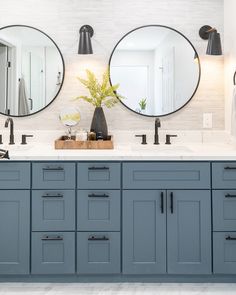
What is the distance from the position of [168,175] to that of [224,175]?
0.36 m

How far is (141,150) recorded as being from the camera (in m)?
3.23

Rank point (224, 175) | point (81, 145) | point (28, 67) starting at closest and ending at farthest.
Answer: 1. point (224, 175)
2. point (81, 145)
3. point (28, 67)

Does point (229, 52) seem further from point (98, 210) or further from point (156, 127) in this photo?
point (98, 210)

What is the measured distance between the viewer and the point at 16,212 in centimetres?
282

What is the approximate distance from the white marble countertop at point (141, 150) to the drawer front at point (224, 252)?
1.66 feet

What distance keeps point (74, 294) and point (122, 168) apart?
85 centimetres

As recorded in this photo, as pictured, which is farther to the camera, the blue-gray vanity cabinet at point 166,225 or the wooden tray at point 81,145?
the wooden tray at point 81,145

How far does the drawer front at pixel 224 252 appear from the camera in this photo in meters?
2.83

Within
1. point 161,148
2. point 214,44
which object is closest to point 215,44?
point 214,44

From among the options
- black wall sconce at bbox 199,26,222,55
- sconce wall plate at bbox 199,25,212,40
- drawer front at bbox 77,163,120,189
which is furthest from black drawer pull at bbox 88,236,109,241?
sconce wall plate at bbox 199,25,212,40

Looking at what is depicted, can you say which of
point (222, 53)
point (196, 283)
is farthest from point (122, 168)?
point (222, 53)

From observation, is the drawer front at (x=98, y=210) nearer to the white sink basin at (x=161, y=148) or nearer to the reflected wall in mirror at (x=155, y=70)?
the white sink basin at (x=161, y=148)

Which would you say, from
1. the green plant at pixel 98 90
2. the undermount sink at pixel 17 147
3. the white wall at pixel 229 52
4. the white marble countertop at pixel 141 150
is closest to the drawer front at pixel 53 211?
the white marble countertop at pixel 141 150

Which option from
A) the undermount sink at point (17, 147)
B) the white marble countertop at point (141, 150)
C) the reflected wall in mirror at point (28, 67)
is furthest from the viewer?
the reflected wall in mirror at point (28, 67)
